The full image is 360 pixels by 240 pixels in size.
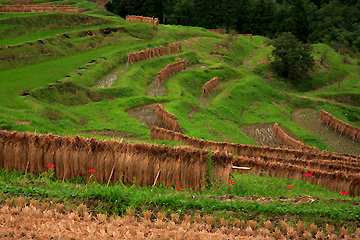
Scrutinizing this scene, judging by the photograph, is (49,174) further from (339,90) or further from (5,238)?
(339,90)

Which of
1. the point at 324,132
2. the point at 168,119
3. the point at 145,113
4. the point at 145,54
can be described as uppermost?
the point at 145,54

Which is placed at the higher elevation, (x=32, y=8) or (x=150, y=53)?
(x=32, y=8)

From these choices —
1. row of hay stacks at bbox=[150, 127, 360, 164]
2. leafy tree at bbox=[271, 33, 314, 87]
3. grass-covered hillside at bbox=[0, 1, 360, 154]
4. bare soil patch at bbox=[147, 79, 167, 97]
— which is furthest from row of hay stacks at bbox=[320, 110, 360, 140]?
bare soil patch at bbox=[147, 79, 167, 97]

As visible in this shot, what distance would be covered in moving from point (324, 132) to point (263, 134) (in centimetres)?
642

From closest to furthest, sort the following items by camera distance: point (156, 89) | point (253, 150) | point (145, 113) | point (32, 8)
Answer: point (253, 150)
point (145, 113)
point (156, 89)
point (32, 8)

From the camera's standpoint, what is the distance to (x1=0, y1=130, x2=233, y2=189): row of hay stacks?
11.3 metres

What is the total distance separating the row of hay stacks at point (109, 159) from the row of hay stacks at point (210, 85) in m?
28.5

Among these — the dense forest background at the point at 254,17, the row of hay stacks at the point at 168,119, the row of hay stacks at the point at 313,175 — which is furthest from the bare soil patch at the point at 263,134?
the dense forest background at the point at 254,17

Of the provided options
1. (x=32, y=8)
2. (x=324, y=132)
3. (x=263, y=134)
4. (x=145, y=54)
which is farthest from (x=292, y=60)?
(x=32, y=8)

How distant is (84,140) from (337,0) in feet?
306

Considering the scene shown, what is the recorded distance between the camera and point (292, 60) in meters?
49.5

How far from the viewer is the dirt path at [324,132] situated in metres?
31.1

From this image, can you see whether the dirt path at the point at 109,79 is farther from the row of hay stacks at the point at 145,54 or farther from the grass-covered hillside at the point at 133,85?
Result: the row of hay stacks at the point at 145,54

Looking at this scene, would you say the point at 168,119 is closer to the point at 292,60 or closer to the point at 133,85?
the point at 133,85
